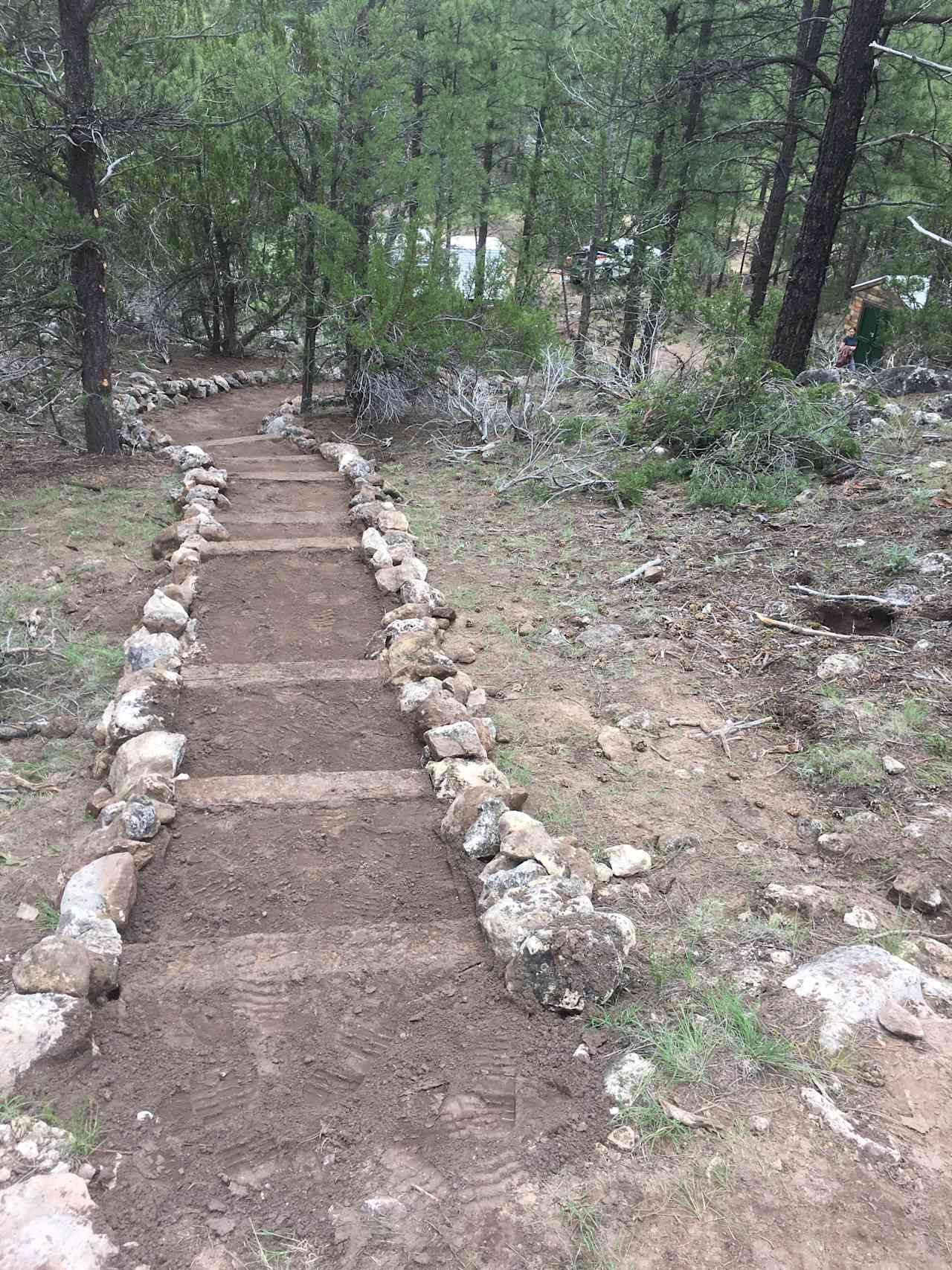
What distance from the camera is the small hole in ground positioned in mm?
4750

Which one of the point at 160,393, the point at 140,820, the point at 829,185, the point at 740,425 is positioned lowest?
the point at 160,393

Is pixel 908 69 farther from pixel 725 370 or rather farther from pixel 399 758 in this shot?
pixel 399 758

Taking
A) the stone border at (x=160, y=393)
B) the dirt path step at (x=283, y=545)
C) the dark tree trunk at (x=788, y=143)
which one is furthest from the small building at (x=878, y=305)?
the dirt path step at (x=283, y=545)

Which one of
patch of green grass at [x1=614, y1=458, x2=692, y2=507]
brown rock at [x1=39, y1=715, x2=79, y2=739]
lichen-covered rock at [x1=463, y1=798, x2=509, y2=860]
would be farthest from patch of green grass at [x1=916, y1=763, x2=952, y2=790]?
patch of green grass at [x1=614, y1=458, x2=692, y2=507]

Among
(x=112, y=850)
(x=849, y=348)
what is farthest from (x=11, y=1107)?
(x=849, y=348)

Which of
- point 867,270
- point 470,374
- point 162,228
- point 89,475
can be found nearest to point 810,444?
point 470,374

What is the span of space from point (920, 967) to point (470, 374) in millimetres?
8119

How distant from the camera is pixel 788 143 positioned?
1130 cm

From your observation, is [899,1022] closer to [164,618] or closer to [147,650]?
[147,650]

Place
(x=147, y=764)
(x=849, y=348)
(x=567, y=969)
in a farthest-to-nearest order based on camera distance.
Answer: (x=849, y=348)
(x=147, y=764)
(x=567, y=969)

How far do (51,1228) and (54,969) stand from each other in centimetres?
76

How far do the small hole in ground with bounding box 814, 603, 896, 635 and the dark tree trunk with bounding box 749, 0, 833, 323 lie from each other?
22.0 feet

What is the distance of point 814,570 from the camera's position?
211 inches

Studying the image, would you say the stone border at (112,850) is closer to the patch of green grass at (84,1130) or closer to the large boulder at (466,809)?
the patch of green grass at (84,1130)
